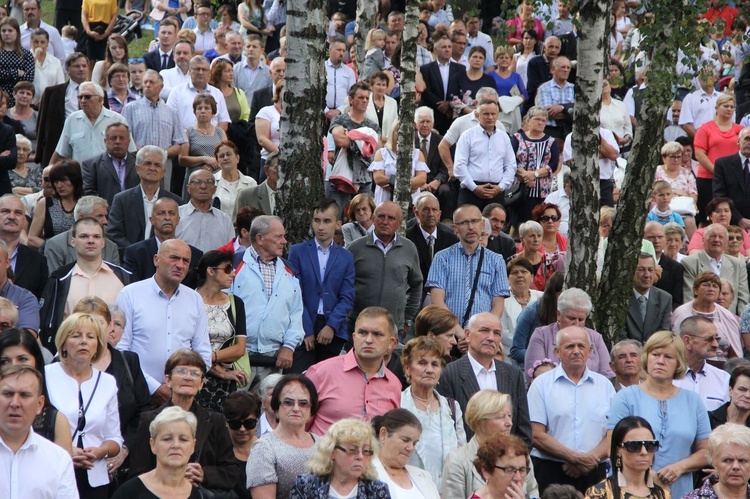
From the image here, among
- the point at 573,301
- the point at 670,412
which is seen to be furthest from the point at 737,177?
the point at 670,412

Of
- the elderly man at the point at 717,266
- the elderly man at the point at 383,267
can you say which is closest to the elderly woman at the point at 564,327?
the elderly man at the point at 383,267

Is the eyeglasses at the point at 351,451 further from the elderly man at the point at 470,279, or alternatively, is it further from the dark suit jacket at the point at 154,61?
the dark suit jacket at the point at 154,61

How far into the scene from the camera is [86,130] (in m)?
13.3

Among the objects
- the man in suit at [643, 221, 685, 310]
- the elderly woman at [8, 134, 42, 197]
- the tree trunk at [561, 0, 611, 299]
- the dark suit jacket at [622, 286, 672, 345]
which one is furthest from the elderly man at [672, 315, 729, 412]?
the elderly woman at [8, 134, 42, 197]

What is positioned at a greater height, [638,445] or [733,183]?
[733,183]

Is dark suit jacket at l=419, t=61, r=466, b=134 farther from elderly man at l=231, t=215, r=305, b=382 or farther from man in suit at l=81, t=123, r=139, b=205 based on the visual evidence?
elderly man at l=231, t=215, r=305, b=382

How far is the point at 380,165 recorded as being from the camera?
13.7m

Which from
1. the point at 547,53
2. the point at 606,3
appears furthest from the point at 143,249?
the point at 547,53

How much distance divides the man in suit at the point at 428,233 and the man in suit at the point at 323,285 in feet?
5.39

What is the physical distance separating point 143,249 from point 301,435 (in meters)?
3.14

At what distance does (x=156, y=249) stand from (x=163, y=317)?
1.36m

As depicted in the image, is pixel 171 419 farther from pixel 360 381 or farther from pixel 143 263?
pixel 143 263

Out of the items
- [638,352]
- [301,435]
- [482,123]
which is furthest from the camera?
[482,123]

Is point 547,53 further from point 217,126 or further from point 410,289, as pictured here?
point 410,289
